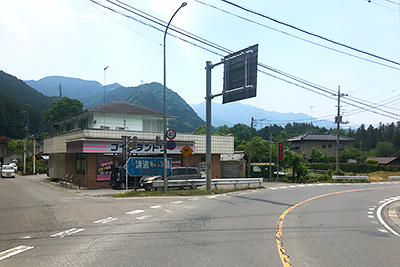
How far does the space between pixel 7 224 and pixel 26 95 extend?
427 feet

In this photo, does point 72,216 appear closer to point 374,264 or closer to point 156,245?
point 156,245

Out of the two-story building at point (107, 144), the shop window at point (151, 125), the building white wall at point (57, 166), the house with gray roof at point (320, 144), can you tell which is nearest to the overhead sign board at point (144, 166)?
the two-story building at point (107, 144)

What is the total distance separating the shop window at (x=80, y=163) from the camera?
88.2ft

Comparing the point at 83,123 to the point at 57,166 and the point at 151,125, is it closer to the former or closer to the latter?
the point at 151,125

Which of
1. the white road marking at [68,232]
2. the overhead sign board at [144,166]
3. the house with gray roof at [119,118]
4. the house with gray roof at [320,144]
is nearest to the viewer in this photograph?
the white road marking at [68,232]

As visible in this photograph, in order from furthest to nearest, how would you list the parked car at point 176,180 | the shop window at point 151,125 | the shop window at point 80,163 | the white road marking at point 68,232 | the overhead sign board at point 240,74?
the shop window at point 151,125 < the shop window at point 80,163 < the parked car at point 176,180 < the overhead sign board at point 240,74 < the white road marking at point 68,232

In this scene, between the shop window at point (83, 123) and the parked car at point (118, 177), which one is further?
the shop window at point (83, 123)

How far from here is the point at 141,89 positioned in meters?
177

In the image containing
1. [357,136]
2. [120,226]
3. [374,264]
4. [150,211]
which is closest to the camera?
[374,264]

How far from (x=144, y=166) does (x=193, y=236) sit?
13.6m

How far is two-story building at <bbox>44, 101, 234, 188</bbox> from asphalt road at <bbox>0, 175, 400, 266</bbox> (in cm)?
1279

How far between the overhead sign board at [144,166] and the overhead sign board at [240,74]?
685 cm

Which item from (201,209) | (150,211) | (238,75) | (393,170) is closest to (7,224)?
(150,211)

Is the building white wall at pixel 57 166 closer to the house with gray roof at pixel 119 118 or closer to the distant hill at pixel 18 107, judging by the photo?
the house with gray roof at pixel 119 118
